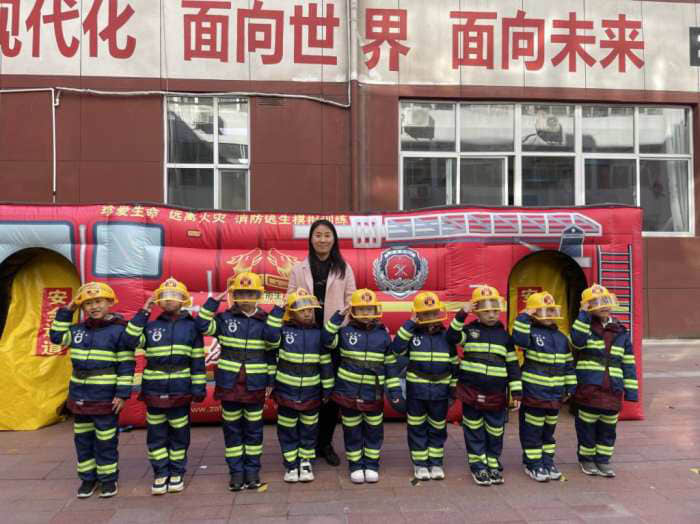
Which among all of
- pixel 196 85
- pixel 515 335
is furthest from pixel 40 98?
pixel 515 335

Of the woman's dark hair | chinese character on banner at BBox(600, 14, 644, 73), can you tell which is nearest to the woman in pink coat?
the woman's dark hair

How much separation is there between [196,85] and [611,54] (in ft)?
24.1

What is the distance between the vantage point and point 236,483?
4039 millimetres

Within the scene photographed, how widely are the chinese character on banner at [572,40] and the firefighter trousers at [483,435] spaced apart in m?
7.77

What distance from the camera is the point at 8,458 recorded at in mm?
4742

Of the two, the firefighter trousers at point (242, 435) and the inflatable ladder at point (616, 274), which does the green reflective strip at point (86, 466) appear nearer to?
the firefighter trousers at point (242, 435)

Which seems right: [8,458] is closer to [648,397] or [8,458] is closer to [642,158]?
[648,397]

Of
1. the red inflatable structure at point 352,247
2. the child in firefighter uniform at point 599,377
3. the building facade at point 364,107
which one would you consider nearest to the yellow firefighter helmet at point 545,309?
the child in firefighter uniform at point 599,377

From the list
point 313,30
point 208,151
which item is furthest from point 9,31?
point 313,30

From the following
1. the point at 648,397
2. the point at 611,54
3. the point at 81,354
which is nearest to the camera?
the point at 81,354

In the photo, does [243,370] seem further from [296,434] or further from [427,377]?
[427,377]

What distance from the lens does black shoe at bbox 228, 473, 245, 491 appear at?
159 inches

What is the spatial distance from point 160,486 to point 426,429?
2.00 m

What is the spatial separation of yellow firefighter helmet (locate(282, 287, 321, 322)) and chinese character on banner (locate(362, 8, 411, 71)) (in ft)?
21.0
